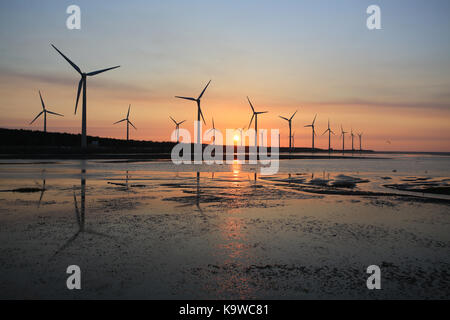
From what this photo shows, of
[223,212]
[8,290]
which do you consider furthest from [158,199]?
[8,290]

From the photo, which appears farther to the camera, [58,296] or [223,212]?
[223,212]

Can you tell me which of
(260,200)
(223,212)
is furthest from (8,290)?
(260,200)

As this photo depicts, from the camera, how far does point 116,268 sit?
23.9 ft

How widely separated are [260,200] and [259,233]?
6901 mm

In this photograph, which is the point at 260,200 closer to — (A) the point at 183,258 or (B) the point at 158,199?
(B) the point at 158,199

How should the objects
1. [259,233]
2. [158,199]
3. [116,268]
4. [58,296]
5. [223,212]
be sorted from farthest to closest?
[158,199] < [223,212] < [259,233] < [116,268] < [58,296]

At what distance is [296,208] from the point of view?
14.9 m

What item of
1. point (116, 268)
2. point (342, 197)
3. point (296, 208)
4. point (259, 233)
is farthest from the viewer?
point (342, 197)
